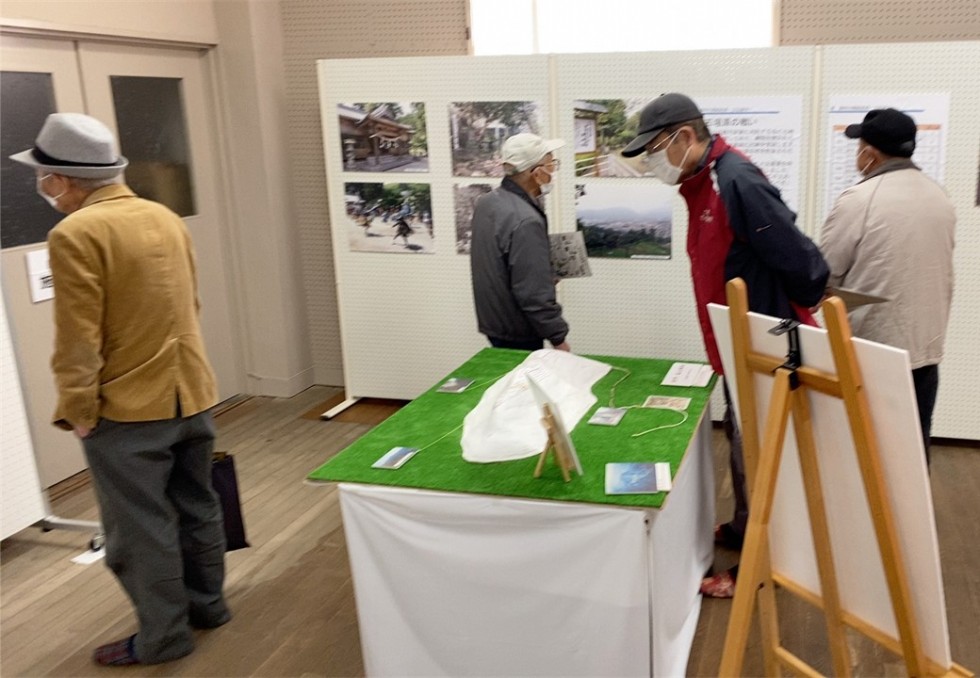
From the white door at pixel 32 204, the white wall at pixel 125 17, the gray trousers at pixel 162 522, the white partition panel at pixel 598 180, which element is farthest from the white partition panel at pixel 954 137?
the white door at pixel 32 204

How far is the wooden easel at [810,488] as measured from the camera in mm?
1513

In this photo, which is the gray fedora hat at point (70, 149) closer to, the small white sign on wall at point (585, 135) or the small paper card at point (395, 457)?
the small paper card at point (395, 457)

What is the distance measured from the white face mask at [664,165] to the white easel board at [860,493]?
813 millimetres

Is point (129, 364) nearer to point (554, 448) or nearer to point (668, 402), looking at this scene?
point (554, 448)

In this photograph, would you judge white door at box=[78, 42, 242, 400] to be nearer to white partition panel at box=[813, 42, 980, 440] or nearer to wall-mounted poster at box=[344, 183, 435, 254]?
wall-mounted poster at box=[344, 183, 435, 254]

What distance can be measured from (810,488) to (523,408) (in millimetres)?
831

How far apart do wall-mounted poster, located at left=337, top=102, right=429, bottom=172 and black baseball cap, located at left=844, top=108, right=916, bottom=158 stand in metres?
2.36

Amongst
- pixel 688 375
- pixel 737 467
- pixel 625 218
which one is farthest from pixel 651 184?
pixel 737 467

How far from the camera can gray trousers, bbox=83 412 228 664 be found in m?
2.39

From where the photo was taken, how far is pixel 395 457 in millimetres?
2217

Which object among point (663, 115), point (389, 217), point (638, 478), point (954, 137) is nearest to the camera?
point (638, 478)

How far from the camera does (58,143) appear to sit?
2.29 m

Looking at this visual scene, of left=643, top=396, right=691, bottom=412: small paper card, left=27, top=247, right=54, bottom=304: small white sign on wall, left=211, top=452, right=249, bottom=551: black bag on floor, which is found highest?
left=27, top=247, right=54, bottom=304: small white sign on wall

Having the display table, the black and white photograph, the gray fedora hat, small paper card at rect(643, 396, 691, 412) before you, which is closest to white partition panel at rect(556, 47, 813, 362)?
the black and white photograph
